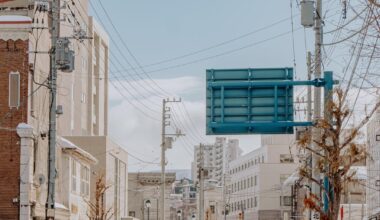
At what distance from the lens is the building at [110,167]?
6009cm

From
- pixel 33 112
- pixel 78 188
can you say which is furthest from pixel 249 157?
pixel 33 112

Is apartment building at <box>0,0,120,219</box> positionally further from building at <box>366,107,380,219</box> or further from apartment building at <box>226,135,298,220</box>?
apartment building at <box>226,135,298,220</box>

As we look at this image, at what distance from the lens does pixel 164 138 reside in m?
64.1

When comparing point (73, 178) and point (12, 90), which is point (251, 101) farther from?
point (73, 178)

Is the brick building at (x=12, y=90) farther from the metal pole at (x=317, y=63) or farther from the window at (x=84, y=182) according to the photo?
the metal pole at (x=317, y=63)

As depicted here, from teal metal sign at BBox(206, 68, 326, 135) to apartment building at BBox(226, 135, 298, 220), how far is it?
76215 mm

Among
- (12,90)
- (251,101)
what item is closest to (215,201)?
(12,90)

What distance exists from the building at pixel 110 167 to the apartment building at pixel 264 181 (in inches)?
1445

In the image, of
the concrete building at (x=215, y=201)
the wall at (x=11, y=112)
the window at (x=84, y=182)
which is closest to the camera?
the wall at (x=11, y=112)

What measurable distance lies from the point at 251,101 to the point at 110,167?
37181 millimetres

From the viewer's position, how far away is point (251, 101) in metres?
26.8

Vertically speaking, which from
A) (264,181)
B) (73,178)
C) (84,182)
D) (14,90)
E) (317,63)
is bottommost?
(84,182)

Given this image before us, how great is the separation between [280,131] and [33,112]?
43.8ft

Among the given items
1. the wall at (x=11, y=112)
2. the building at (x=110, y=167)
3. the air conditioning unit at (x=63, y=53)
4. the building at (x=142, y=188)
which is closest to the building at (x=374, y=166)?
the building at (x=110, y=167)
